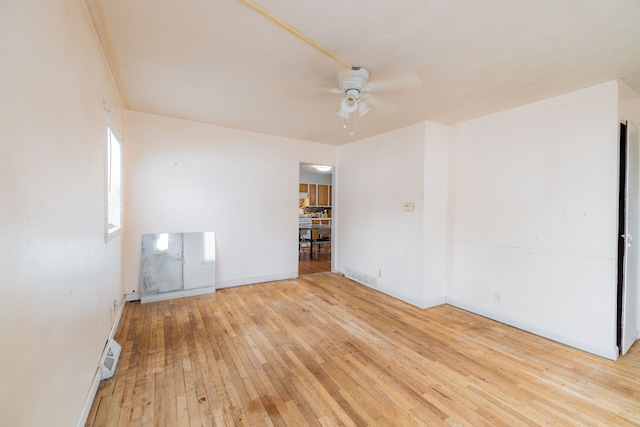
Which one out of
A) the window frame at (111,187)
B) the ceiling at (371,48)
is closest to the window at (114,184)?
the window frame at (111,187)

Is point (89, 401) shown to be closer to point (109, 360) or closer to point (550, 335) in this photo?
point (109, 360)

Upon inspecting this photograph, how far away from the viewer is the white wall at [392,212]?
3533mm

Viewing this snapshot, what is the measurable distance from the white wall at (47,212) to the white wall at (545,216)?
383cm

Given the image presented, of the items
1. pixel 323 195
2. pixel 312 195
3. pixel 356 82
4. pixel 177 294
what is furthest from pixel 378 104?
pixel 323 195

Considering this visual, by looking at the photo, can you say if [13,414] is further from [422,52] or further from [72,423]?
[422,52]

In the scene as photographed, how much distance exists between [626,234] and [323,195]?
7.73m

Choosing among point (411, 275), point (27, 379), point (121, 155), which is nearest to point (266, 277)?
point (411, 275)

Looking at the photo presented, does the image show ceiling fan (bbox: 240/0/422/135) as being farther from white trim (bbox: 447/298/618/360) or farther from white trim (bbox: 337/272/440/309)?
white trim (bbox: 447/298/618/360)

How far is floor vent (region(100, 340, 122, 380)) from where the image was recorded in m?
1.98

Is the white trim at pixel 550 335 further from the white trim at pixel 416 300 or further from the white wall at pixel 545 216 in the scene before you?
the white trim at pixel 416 300

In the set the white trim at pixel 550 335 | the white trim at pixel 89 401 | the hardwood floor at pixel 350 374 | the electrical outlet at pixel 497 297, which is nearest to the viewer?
the white trim at pixel 89 401

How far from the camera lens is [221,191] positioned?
4.11 metres

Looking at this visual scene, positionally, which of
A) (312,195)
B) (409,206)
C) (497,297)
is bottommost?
(497,297)

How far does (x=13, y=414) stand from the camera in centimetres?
86
